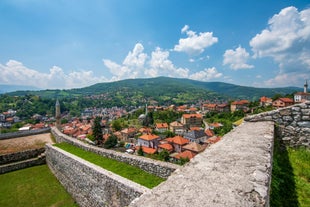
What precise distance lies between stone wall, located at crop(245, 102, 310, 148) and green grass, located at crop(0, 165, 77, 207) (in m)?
8.10

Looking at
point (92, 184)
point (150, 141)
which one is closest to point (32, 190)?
point (92, 184)

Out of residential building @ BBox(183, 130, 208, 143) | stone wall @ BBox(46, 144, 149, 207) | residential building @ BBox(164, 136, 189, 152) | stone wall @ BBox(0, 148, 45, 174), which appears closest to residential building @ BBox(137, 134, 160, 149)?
residential building @ BBox(164, 136, 189, 152)

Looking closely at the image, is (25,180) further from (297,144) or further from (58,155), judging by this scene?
(297,144)

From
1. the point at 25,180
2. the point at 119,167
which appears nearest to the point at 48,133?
the point at 25,180

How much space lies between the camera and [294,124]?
4.65 metres

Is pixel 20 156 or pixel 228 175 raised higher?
pixel 228 175

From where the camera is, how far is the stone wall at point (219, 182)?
1.58m

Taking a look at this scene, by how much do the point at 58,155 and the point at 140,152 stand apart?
22339mm

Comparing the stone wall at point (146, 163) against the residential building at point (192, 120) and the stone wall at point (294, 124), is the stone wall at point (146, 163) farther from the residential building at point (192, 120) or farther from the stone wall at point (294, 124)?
the residential building at point (192, 120)

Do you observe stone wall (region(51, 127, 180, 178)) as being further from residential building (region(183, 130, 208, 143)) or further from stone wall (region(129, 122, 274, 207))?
residential building (region(183, 130, 208, 143))

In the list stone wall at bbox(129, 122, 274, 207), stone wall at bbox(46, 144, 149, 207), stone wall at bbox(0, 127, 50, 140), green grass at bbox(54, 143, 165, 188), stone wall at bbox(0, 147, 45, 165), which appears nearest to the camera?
stone wall at bbox(129, 122, 274, 207)

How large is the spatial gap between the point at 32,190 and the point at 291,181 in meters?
9.96

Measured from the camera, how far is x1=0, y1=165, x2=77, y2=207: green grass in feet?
23.5

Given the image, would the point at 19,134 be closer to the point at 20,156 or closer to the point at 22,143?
the point at 22,143
